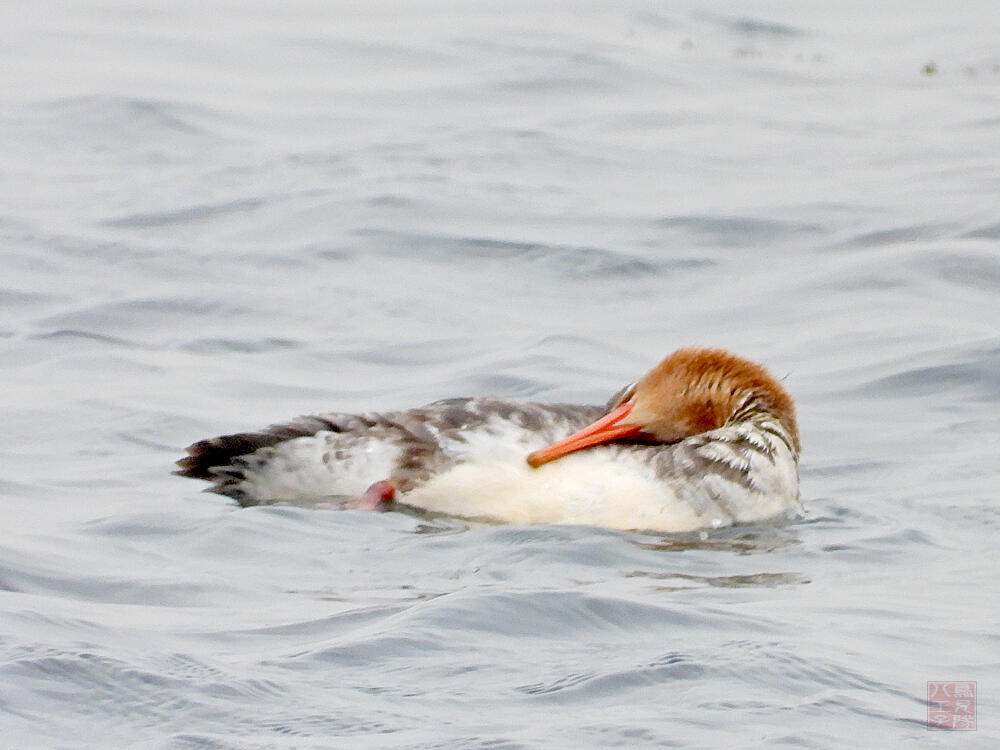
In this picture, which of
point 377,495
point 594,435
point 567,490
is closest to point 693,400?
point 594,435

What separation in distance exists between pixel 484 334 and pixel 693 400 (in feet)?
12.0

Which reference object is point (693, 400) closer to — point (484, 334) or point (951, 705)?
point (951, 705)

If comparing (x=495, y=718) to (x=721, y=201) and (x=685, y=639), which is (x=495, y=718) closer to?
(x=685, y=639)

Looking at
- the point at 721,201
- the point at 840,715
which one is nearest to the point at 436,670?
the point at 840,715

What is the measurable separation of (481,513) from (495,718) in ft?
8.25

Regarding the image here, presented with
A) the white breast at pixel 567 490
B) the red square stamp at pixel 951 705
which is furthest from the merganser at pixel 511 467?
the red square stamp at pixel 951 705

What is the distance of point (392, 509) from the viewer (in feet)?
28.5

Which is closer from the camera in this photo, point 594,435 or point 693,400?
point 594,435

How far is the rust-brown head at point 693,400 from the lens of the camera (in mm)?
9109

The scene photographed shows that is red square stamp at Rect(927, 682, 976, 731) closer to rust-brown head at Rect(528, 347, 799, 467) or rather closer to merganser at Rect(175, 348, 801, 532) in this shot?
merganser at Rect(175, 348, 801, 532)

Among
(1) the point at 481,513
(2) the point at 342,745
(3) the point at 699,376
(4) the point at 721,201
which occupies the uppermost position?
(4) the point at 721,201

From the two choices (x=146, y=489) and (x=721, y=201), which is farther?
(x=721, y=201)

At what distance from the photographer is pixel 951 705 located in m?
6.38

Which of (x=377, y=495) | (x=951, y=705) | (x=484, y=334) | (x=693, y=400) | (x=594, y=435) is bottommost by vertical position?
(x=951, y=705)
